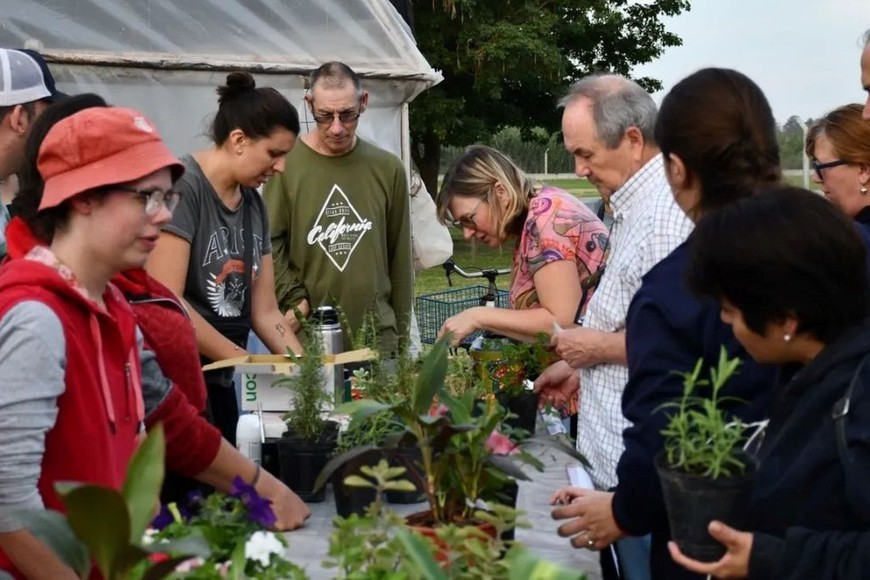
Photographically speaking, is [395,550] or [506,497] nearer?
[395,550]

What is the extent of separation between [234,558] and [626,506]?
2.58ft

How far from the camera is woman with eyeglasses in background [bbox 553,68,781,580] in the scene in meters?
2.02

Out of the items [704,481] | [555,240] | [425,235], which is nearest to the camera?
[704,481]

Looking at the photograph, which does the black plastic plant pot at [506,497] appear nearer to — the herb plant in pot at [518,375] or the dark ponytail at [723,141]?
the dark ponytail at [723,141]

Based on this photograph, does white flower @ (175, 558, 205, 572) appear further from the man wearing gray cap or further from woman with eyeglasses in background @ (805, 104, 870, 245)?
woman with eyeglasses in background @ (805, 104, 870, 245)

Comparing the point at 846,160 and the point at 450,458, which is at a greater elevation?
the point at 846,160

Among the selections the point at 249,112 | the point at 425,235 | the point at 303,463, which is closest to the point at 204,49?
the point at 425,235

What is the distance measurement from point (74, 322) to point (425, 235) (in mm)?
4075

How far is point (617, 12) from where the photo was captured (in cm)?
2570

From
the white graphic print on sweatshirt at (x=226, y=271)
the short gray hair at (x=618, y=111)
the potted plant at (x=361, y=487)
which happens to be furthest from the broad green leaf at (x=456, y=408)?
the white graphic print on sweatshirt at (x=226, y=271)

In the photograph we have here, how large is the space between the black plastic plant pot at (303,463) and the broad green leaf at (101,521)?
1246 mm

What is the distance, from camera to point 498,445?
2.03m

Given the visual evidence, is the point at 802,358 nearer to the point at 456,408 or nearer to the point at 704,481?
the point at 704,481

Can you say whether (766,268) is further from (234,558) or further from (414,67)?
(414,67)
